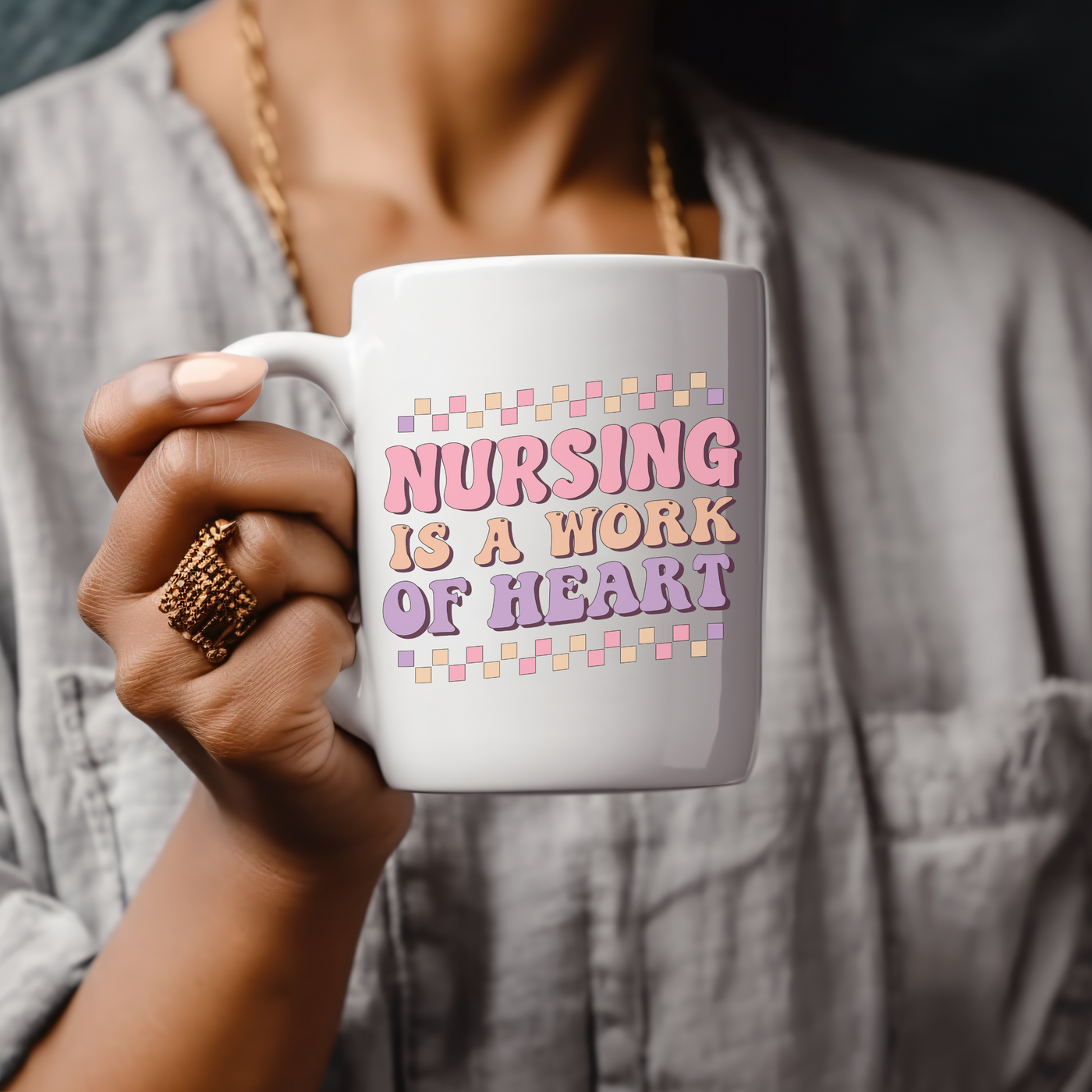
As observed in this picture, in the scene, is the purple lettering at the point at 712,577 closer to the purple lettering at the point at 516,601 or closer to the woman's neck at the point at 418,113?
the purple lettering at the point at 516,601

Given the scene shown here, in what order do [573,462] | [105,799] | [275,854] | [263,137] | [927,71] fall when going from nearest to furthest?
[573,462]
[275,854]
[105,799]
[263,137]
[927,71]

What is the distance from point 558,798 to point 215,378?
47 cm

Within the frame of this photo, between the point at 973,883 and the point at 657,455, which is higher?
the point at 657,455

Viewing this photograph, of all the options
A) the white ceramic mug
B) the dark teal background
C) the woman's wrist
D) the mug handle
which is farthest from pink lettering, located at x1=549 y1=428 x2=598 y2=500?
the dark teal background

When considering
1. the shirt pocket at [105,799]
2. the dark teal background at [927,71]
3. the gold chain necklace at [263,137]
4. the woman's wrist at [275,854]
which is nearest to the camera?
the woman's wrist at [275,854]

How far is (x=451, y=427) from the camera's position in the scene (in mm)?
463

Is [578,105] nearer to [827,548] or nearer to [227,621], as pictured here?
[827,548]

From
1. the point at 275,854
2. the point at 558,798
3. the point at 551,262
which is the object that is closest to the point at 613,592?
the point at 551,262

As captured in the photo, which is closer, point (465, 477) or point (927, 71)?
point (465, 477)

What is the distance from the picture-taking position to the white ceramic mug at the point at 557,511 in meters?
0.46

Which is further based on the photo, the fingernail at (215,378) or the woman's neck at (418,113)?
the woman's neck at (418,113)

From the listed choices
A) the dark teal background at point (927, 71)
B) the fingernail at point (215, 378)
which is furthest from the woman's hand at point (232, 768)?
the dark teal background at point (927, 71)

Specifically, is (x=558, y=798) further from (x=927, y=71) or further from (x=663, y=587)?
(x=927, y=71)

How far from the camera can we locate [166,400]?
0.48m
